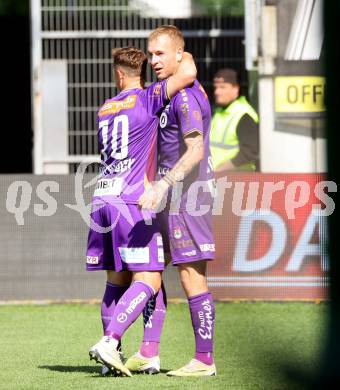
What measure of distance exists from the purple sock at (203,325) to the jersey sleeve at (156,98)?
0.96 metres

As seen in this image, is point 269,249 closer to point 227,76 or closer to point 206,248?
point 227,76

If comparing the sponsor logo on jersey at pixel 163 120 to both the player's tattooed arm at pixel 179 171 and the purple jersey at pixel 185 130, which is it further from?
the player's tattooed arm at pixel 179 171

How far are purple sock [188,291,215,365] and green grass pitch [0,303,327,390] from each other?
0.44ft

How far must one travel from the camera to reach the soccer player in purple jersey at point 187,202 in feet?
17.2

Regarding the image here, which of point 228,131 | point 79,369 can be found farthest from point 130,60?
point 228,131

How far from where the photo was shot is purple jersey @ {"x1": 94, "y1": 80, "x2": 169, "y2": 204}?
547cm

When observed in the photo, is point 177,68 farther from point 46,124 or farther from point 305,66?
point 46,124

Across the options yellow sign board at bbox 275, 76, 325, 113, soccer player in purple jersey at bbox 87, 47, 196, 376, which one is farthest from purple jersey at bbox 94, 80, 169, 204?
yellow sign board at bbox 275, 76, 325, 113

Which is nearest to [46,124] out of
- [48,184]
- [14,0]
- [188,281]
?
[48,184]

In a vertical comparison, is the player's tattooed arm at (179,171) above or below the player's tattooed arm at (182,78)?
below

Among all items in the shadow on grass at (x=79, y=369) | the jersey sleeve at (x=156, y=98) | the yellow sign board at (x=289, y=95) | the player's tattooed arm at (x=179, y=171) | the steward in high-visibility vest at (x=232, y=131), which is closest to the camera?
the player's tattooed arm at (x=179, y=171)

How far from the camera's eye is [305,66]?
10383mm

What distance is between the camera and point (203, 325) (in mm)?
5375

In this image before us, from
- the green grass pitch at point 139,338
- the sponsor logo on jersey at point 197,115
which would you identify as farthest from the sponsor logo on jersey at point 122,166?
the green grass pitch at point 139,338
